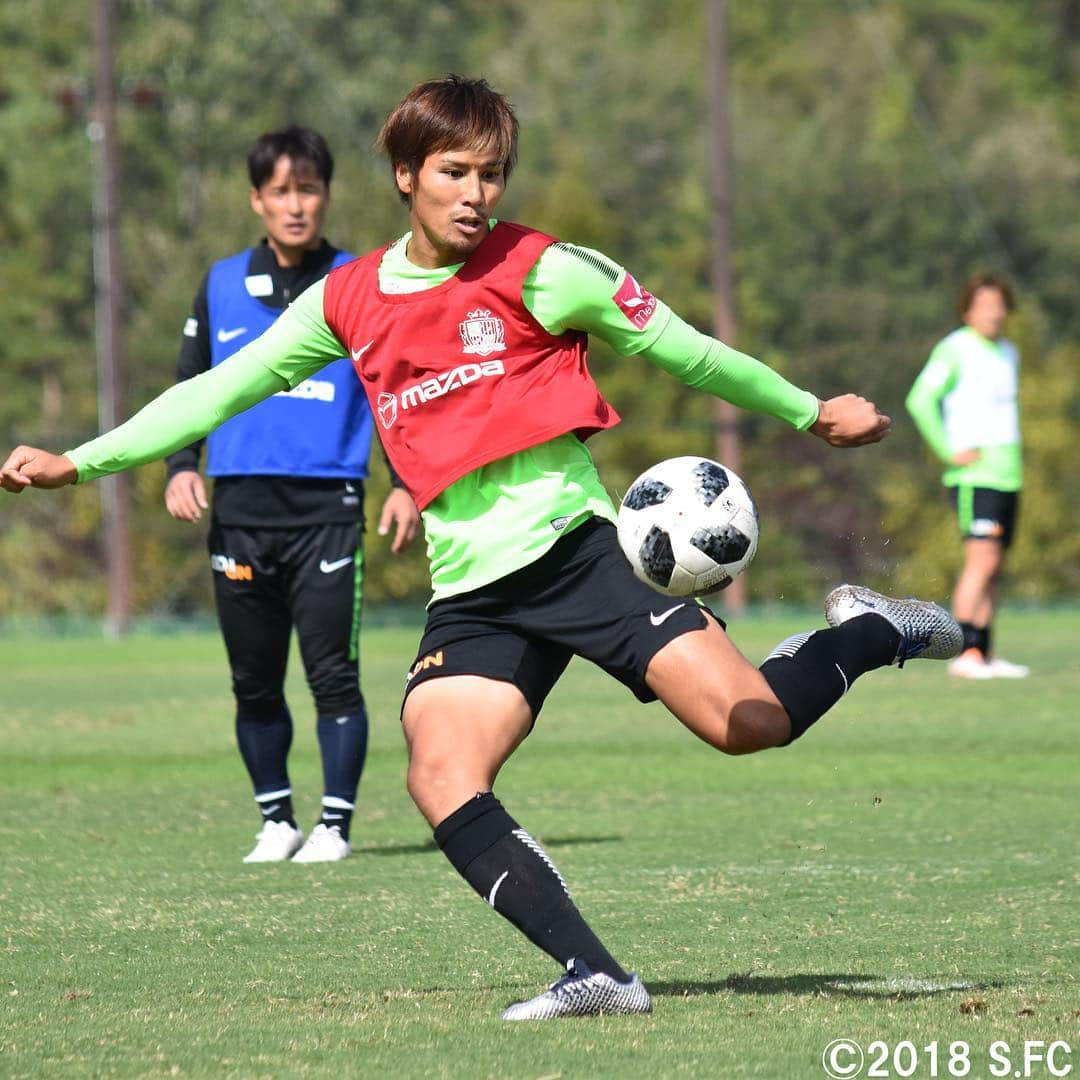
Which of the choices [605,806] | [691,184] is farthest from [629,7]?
[605,806]

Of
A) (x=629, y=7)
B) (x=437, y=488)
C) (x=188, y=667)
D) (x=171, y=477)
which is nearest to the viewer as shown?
(x=437, y=488)

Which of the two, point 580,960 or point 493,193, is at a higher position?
point 493,193

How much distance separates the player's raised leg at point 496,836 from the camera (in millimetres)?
4605

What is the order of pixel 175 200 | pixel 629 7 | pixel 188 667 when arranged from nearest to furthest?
1. pixel 188 667
2. pixel 175 200
3. pixel 629 7

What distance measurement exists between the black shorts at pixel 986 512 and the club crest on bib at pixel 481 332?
9035mm

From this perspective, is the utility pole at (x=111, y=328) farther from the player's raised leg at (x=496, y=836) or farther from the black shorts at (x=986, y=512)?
the player's raised leg at (x=496, y=836)

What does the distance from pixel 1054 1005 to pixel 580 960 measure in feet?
3.35

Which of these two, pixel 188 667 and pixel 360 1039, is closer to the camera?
pixel 360 1039

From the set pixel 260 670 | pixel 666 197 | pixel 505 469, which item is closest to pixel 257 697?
pixel 260 670

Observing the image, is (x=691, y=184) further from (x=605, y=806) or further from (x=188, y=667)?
(x=605, y=806)

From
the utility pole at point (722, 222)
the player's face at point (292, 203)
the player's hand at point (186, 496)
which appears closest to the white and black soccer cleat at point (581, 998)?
the player's hand at point (186, 496)

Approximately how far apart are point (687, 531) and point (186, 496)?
3.01m

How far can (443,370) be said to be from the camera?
16.1 ft

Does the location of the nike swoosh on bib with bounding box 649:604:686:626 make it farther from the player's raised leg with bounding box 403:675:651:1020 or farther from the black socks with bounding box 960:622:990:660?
the black socks with bounding box 960:622:990:660
